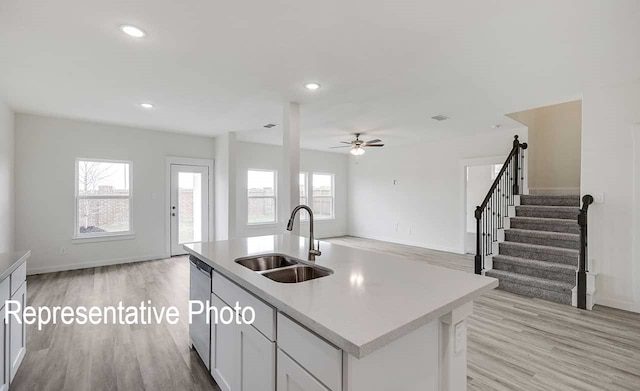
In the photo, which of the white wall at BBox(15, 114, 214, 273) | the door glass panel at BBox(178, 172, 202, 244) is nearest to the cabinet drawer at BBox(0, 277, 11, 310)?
the white wall at BBox(15, 114, 214, 273)

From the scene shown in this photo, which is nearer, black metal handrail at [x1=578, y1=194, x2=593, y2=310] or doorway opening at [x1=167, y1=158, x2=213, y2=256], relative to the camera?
black metal handrail at [x1=578, y1=194, x2=593, y2=310]

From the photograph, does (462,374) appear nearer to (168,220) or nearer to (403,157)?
(168,220)

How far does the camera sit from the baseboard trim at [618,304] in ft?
11.1

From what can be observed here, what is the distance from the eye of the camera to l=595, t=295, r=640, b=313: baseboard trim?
3.38 m

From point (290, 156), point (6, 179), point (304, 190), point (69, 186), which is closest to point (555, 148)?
point (290, 156)

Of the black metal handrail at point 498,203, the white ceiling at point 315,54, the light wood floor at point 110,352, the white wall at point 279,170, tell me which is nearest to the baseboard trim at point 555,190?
the black metal handrail at point 498,203

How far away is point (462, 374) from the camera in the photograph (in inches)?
58.9

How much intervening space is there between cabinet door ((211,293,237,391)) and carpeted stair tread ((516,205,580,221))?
504cm

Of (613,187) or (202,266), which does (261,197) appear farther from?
(613,187)

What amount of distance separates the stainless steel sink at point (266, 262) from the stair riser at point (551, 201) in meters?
4.88

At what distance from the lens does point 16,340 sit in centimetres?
216

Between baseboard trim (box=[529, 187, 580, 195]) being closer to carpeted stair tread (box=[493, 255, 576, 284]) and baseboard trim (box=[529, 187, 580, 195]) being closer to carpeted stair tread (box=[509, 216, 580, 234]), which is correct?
carpeted stair tread (box=[509, 216, 580, 234])

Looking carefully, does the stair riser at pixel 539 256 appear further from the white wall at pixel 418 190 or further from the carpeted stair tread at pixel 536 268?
the white wall at pixel 418 190

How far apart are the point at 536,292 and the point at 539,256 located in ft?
2.18
